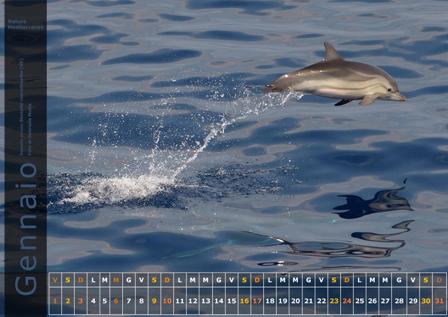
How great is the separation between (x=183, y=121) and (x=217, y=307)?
21.9 feet

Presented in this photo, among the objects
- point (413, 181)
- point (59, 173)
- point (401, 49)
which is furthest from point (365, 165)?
point (401, 49)

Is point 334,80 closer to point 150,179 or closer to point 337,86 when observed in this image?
point 337,86

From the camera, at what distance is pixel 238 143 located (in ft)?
57.2

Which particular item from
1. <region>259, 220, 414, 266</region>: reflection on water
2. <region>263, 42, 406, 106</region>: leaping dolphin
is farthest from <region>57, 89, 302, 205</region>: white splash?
<region>259, 220, 414, 266</region>: reflection on water

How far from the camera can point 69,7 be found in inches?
1024

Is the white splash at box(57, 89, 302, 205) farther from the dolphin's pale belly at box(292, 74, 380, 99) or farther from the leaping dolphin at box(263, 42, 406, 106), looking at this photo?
the dolphin's pale belly at box(292, 74, 380, 99)

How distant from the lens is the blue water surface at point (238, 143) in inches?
543

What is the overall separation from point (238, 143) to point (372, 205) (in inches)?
120

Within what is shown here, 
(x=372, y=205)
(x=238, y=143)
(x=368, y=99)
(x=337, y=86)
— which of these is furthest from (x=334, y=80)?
(x=238, y=143)

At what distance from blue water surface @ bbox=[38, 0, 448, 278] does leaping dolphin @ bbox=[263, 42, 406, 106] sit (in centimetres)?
117

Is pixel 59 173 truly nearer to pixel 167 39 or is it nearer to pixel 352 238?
pixel 352 238

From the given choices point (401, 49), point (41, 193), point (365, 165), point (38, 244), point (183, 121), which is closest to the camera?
point (38, 244)

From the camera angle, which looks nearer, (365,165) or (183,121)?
(365,165)

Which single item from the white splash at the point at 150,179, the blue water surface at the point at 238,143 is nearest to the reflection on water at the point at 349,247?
the blue water surface at the point at 238,143
